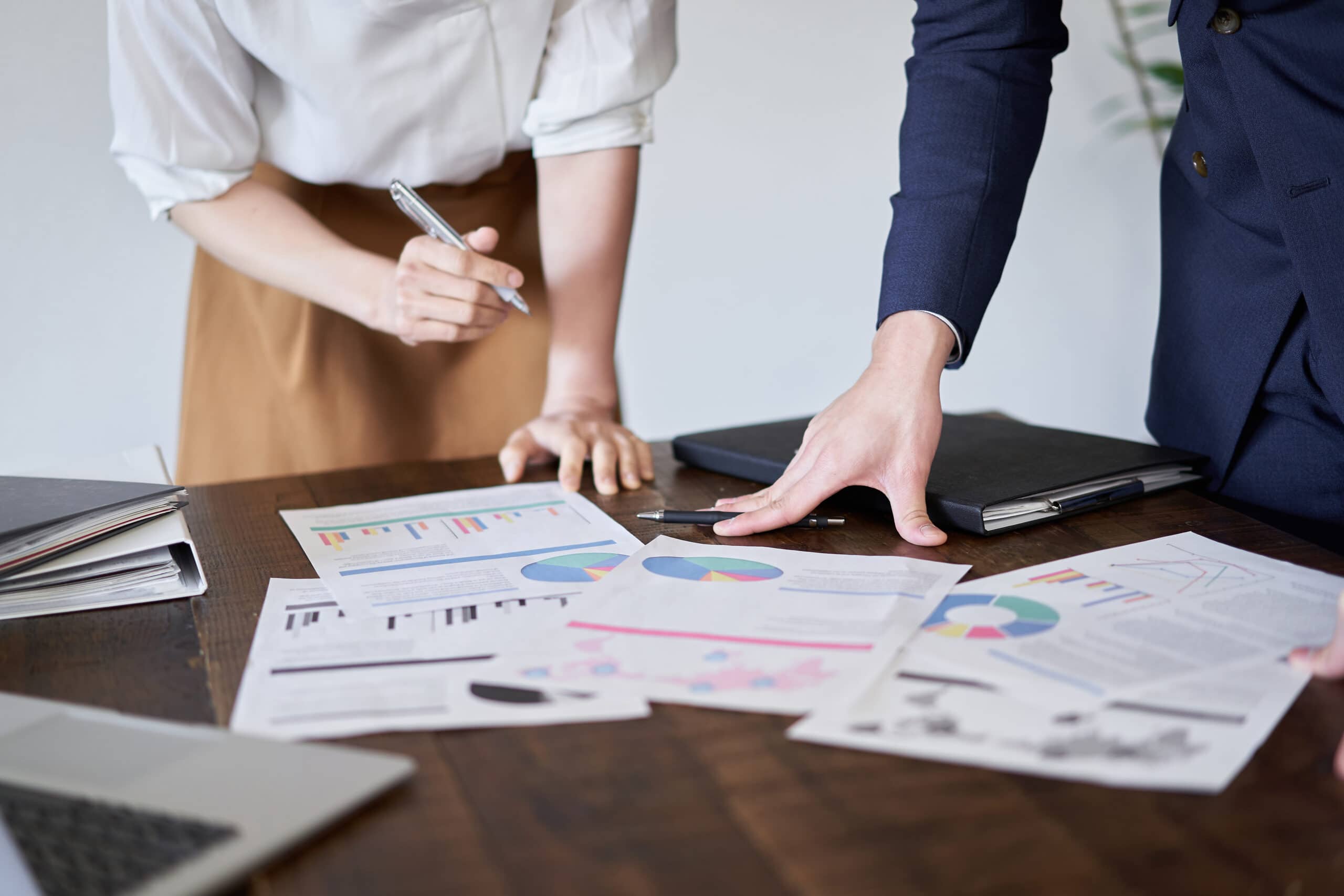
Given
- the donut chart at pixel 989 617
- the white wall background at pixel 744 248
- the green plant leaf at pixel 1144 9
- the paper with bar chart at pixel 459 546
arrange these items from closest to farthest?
the donut chart at pixel 989 617
the paper with bar chart at pixel 459 546
the white wall background at pixel 744 248
the green plant leaf at pixel 1144 9

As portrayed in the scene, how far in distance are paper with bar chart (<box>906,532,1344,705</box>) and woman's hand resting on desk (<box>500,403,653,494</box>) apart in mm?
468

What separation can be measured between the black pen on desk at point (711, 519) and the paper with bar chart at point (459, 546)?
0.14ft

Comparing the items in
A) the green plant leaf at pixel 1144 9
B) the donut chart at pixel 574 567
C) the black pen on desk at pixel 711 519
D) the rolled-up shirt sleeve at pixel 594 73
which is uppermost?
the green plant leaf at pixel 1144 9

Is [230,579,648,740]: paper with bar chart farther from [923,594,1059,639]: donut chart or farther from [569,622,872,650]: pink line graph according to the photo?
[923,594,1059,639]: donut chart

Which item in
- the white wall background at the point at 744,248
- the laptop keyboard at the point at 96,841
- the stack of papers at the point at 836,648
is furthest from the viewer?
the white wall background at the point at 744,248

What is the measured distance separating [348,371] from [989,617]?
107 centimetres

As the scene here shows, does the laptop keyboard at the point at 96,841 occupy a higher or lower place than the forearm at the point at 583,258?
lower

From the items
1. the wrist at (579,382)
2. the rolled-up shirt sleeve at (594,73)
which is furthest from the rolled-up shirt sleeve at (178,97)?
the wrist at (579,382)

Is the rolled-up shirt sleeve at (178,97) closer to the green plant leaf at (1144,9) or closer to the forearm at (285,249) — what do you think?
the forearm at (285,249)

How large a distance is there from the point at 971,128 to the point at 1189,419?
0.40 metres

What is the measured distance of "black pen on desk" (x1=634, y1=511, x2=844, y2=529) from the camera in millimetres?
914

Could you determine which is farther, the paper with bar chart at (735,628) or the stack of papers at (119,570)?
the stack of papers at (119,570)

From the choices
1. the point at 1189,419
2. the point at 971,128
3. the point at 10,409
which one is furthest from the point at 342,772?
the point at 10,409

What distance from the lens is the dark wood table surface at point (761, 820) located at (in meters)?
0.43
